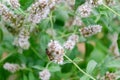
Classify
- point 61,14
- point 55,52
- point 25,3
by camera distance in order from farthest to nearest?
1. point 61,14
2. point 25,3
3. point 55,52

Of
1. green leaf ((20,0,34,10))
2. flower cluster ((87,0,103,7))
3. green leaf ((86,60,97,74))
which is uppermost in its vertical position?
green leaf ((20,0,34,10))

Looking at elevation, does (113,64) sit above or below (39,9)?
below

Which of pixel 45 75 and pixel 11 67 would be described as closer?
pixel 45 75

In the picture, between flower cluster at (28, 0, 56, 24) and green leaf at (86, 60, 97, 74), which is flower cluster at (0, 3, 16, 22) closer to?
flower cluster at (28, 0, 56, 24)

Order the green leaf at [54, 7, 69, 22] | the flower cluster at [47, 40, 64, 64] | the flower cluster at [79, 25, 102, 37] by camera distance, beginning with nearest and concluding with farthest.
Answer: the flower cluster at [47, 40, 64, 64]
the flower cluster at [79, 25, 102, 37]
the green leaf at [54, 7, 69, 22]

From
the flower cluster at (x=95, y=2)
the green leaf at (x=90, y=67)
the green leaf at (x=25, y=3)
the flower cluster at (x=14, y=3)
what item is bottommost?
the green leaf at (x=90, y=67)

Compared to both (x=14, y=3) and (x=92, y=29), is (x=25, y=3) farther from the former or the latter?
(x=92, y=29)

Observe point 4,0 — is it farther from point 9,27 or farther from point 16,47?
point 16,47

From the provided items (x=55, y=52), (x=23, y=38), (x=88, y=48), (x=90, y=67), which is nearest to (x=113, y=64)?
(x=90, y=67)

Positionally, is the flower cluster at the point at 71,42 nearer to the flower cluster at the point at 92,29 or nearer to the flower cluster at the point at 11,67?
the flower cluster at the point at 92,29

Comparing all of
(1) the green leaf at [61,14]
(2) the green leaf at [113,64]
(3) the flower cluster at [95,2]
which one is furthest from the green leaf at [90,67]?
(1) the green leaf at [61,14]

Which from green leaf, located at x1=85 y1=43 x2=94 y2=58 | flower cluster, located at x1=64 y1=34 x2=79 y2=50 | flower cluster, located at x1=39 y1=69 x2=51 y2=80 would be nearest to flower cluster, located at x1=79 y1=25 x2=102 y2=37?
flower cluster, located at x1=64 y1=34 x2=79 y2=50

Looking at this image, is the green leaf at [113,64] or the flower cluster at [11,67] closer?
the green leaf at [113,64]
